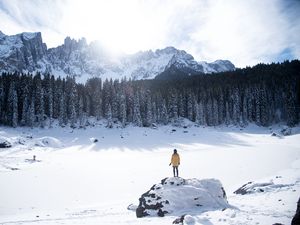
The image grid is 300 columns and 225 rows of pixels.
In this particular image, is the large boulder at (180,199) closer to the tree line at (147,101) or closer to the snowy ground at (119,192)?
the snowy ground at (119,192)

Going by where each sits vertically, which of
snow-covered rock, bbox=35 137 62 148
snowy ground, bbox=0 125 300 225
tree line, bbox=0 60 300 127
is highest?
tree line, bbox=0 60 300 127

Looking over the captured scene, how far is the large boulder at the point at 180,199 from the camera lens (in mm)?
15094

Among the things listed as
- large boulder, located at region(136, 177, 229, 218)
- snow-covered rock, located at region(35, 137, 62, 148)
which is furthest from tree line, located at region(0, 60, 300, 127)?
large boulder, located at region(136, 177, 229, 218)

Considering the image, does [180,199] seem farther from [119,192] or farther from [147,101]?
[147,101]

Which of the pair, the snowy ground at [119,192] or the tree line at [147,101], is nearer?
the snowy ground at [119,192]

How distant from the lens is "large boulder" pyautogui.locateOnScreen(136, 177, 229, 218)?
49.5 feet

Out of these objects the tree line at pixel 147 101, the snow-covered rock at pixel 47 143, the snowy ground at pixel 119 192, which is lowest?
the snowy ground at pixel 119 192

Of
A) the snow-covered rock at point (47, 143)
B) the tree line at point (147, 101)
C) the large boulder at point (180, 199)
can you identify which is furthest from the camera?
the tree line at point (147, 101)

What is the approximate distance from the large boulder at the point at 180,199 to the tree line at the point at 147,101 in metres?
73.0

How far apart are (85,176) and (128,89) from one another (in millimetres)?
73544

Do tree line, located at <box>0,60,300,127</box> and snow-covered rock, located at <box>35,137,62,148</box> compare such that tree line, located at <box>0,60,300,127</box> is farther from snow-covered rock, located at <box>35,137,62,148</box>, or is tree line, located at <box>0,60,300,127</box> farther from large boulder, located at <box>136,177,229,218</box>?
large boulder, located at <box>136,177,229,218</box>

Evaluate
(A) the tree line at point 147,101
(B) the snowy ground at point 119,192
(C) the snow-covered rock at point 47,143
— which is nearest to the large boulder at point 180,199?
(B) the snowy ground at point 119,192

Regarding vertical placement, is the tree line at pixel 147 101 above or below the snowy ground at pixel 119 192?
above

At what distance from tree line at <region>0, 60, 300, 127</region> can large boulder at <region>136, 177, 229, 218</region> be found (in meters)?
73.0
